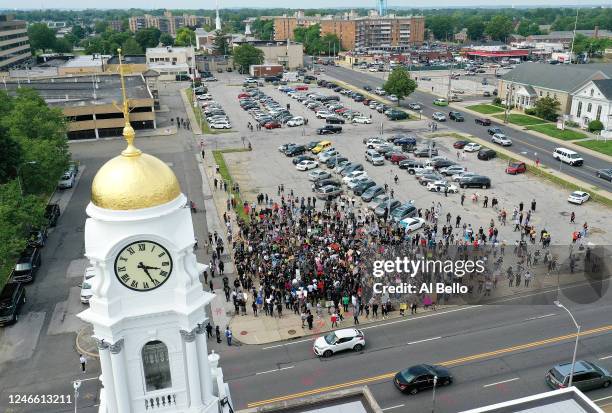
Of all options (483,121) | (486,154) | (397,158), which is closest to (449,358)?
(397,158)

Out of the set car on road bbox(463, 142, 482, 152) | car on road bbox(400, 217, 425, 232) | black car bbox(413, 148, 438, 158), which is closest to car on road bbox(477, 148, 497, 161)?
car on road bbox(463, 142, 482, 152)

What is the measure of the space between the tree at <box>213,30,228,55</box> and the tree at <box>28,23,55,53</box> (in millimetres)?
62821

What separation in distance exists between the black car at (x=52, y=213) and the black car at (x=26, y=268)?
292 inches

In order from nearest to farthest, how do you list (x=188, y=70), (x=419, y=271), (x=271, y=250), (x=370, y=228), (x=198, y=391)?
(x=198, y=391) → (x=419, y=271) → (x=271, y=250) → (x=370, y=228) → (x=188, y=70)

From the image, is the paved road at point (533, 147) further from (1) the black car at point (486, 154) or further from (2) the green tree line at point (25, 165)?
(2) the green tree line at point (25, 165)

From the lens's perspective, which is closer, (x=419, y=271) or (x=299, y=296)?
(x=299, y=296)

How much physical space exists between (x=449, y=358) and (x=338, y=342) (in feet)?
18.8

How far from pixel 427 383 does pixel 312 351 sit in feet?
21.1

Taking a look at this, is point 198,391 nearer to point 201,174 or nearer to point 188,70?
point 201,174

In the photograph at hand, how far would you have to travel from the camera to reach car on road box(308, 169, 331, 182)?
183 ft

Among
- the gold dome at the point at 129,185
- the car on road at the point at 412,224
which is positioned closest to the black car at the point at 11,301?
the gold dome at the point at 129,185

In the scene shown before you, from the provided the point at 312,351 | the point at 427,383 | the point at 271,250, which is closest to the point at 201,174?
the point at 271,250

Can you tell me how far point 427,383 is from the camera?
2552 cm

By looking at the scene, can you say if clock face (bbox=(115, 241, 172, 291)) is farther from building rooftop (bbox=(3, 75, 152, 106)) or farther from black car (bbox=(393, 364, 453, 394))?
building rooftop (bbox=(3, 75, 152, 106))
